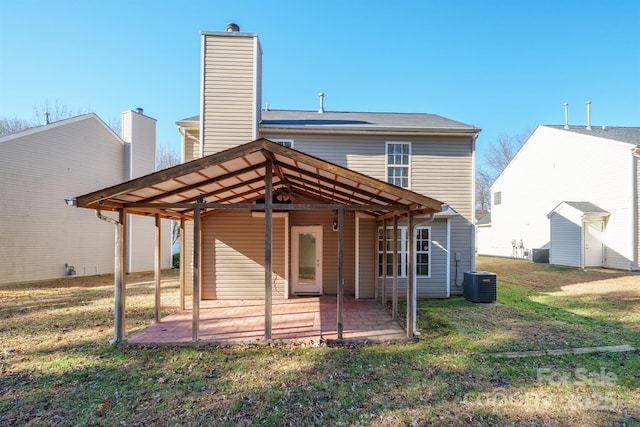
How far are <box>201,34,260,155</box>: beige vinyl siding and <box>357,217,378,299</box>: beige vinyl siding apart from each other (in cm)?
441

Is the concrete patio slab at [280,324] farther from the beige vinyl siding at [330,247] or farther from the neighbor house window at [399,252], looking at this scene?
the neighbor house window at [399,252]

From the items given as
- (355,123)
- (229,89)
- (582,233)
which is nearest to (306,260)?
(355,123)

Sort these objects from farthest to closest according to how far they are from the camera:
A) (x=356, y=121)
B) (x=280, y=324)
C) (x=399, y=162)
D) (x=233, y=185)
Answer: (x=356, y=121), (x=399, y=162), (x=233, y=185), (x=280, y=324)

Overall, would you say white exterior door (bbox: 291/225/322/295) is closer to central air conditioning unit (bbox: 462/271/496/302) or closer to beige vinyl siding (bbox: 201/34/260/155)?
beige vinyl siding (bbox: 201/34/260/155)

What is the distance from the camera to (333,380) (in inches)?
168

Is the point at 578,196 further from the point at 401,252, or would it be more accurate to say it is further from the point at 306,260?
the point at 306,260

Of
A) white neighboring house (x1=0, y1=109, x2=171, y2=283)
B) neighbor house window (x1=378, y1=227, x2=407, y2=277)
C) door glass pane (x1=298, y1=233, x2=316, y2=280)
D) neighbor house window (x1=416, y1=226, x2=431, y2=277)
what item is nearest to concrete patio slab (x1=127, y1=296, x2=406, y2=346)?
door glass pane (x1=298, y1=233, x2=316, y2=280)

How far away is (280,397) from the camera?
12.6ft

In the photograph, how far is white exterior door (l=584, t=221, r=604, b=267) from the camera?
15.3 m

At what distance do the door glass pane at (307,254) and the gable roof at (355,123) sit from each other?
10.9 feet

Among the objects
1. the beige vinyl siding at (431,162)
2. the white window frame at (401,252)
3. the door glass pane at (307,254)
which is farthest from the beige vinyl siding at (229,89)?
the white window frame at (401,252)

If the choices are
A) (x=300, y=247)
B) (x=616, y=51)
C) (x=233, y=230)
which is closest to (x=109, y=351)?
(x=233, y=230)

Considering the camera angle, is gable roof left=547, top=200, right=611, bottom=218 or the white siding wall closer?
the white siding wall

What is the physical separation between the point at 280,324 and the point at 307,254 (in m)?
3.21
